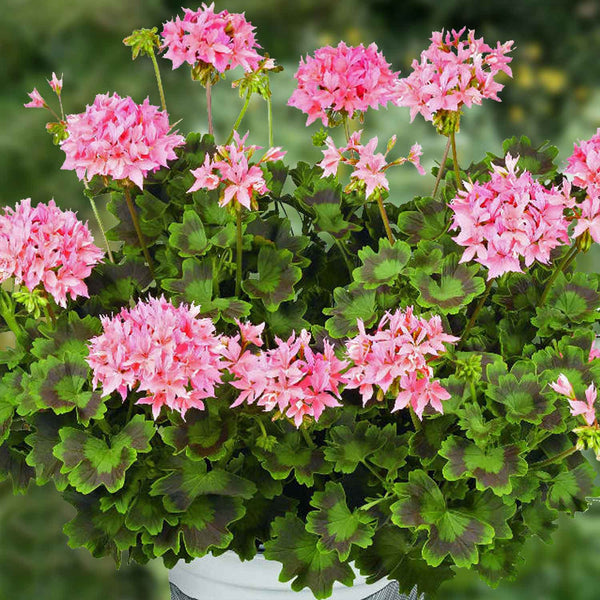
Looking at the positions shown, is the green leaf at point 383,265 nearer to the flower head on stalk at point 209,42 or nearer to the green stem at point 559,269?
the green stem at point 559,269

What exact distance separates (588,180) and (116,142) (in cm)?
56

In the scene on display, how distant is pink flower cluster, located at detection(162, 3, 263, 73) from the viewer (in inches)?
52.1

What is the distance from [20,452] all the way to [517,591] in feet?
4.12

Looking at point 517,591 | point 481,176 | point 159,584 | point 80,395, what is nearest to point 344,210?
point 481,176

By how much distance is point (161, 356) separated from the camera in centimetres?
102

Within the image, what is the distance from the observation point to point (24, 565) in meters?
2.51

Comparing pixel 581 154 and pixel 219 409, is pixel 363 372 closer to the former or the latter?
pixel 219 409

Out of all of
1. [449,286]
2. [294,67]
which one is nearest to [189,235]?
[449,286]

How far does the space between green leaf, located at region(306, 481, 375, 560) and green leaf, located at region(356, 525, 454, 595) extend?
0.04 metres

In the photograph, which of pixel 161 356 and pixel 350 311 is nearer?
pixel 161 356

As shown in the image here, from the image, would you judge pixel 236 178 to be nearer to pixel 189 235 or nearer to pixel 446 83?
pixel 189 235

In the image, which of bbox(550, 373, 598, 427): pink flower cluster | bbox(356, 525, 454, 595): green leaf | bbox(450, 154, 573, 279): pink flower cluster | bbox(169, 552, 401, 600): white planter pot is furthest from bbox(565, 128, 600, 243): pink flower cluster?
A: bbox(169, 552, 401, 600): white planter pot

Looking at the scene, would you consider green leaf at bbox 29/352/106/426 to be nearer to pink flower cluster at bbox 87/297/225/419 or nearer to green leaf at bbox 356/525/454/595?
pink flower cluster at bbox 87/297/225/419

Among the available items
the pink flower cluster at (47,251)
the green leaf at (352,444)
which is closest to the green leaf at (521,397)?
the green leaf at (352,444)
